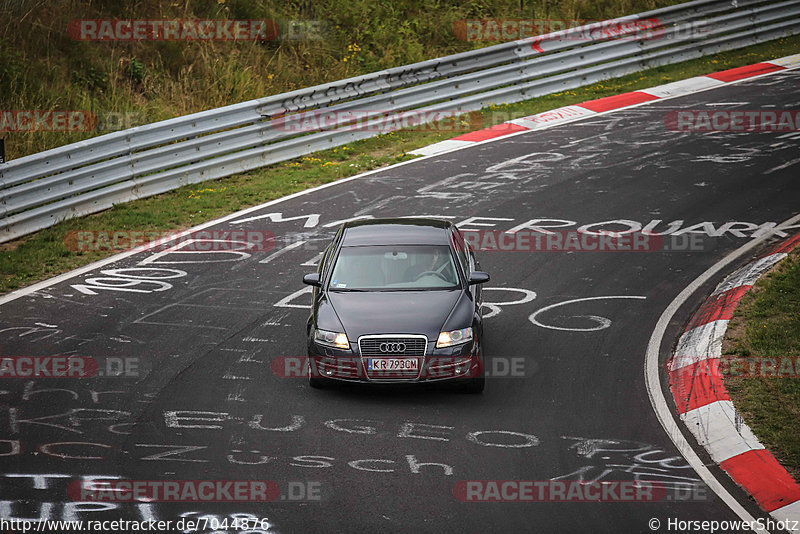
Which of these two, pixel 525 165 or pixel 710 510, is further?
pixel 525 165

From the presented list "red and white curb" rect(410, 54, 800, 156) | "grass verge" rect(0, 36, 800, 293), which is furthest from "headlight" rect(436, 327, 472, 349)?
"red and white curb" rect(410, 54, 800, 156)

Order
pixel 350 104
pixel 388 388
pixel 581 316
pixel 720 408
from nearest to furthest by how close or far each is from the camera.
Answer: pixel 720 408
pixel 388 388
pixel 581 316
pixel 350 104

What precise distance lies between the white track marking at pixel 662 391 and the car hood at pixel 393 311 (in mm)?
2213

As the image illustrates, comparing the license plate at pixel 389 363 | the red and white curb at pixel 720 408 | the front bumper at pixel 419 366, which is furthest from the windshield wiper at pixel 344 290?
the red and white curb at pixel 720 408

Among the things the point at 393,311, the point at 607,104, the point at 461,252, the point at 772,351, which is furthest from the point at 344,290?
the point at 607,104

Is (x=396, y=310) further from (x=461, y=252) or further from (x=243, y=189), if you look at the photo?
(x=243, y=189)

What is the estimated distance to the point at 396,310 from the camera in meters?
9.30

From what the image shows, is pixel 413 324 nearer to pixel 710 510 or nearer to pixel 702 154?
pixel 710 510

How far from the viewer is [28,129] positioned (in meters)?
16.1

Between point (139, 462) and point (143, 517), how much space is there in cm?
96

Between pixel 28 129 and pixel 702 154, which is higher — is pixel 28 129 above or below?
above

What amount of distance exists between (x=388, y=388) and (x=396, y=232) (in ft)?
6.71

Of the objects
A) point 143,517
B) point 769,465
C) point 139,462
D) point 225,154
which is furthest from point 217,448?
point 225,154

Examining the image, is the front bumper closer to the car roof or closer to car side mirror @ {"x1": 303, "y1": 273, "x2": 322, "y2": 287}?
car side mirror @ {"x1": 303, "y1": 273, "x2": 322, "y2": 287}
